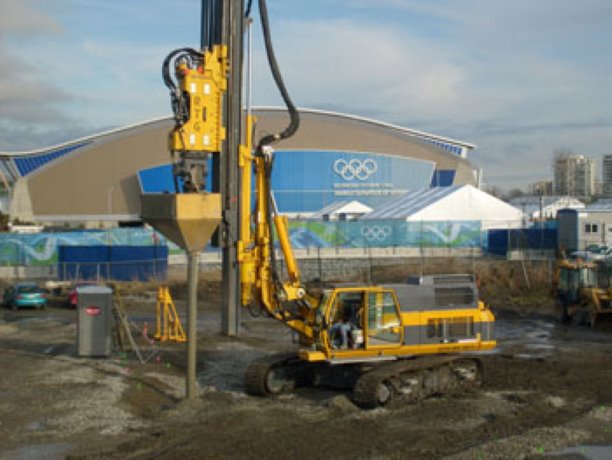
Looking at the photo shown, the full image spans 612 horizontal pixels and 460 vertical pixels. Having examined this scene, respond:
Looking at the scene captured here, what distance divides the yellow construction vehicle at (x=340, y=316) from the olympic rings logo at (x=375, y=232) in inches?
1556

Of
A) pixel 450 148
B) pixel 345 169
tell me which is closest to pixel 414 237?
pixel 345 169

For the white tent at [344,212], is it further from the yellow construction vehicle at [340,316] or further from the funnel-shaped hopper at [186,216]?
the funnel-shaped hopper at [186,216]

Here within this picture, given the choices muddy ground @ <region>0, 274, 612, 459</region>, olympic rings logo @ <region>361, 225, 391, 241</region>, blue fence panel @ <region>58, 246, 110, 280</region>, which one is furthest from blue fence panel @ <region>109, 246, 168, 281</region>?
muddy ground @ <region>0, 274, 612, 459</region>

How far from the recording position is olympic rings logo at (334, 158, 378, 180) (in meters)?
92.5

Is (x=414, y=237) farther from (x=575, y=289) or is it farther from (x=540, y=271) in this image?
(x=575, y=289)

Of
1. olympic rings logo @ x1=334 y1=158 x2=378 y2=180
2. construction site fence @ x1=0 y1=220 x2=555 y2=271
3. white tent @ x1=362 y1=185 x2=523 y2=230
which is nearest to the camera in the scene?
construction site fence @ x1=0 y1=220 x2=555 y2=271

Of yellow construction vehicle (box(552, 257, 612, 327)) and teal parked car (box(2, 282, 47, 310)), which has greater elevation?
yellow construction vehicle (box(552, 257, 612, 327))

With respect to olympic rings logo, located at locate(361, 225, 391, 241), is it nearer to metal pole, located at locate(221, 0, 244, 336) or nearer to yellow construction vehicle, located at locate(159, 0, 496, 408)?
metal pole, located at locate(221, 0, 244, 336)

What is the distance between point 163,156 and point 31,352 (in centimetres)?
7161

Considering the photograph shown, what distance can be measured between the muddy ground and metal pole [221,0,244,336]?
9.97 ft

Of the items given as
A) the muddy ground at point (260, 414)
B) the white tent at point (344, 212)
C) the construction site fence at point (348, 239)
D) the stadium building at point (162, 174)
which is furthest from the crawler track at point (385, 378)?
the stadium building at point (162, 174)

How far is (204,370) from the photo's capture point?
18984mm

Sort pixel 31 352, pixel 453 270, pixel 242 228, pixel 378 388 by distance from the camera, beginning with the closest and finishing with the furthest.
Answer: pixel 378 388
pixel 242 228
pixel 31 352
pixel 453 270

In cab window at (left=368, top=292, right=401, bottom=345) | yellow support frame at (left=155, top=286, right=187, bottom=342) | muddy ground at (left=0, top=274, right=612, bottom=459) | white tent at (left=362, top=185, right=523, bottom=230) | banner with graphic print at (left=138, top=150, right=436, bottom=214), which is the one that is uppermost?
banner with graphic print at (left=138, top=150, right=436, bottom=214)
